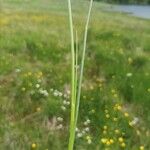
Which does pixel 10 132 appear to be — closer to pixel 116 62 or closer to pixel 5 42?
pixel 116 62

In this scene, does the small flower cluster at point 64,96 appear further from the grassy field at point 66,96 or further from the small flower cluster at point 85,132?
the small flower cluster at point 85,132

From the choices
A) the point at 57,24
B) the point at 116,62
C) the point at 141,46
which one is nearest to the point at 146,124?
the point at 116,62

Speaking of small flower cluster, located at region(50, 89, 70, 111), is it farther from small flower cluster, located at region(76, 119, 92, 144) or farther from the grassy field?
small flower cluster, located at region(76, 119, 92, 144)

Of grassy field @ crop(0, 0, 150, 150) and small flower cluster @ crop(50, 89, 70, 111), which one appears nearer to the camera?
grassy field @ crop(0, 0, 150, 150)

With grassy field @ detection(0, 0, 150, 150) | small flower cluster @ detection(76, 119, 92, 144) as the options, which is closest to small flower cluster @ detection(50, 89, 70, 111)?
grassy field @ detection(0, 0, 150, 150)

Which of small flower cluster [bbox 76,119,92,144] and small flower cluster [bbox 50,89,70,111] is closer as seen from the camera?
small flower cluster [bbox 76,119,92,144]

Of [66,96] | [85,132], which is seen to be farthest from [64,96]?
[85,132]

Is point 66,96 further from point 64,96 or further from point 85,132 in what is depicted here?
point 85,132

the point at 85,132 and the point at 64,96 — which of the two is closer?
the point at 85,132

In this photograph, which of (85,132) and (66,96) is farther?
(66,96)
